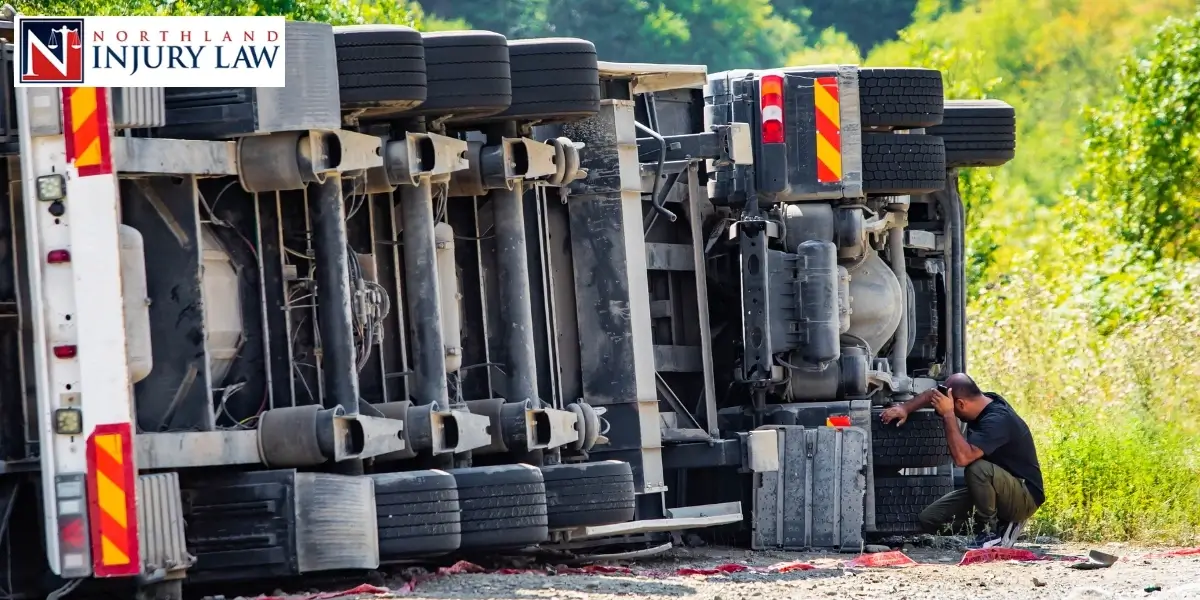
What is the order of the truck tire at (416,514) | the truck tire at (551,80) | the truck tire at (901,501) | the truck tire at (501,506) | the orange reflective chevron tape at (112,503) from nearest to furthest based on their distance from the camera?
the orange reflective chevron tape at (112,503)
the truck tire at (416,514)
the truck tire at (501,506)
the truck tire at (551,80)
the truck tire at (901,501)

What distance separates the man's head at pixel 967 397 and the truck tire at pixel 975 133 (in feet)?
5.67

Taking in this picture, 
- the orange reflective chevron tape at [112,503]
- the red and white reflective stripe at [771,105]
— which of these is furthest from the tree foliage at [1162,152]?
the orange reflective chevron tape at [112,503]

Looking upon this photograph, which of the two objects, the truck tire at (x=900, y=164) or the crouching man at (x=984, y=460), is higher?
the truck tire at (x=900, y=164)

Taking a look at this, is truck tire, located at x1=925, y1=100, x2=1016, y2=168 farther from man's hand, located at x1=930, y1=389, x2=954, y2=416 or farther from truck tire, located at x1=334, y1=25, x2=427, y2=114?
truck tire, located at x1=334, y1=25, x2=427, y2=114

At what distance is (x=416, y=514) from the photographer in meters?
8.11

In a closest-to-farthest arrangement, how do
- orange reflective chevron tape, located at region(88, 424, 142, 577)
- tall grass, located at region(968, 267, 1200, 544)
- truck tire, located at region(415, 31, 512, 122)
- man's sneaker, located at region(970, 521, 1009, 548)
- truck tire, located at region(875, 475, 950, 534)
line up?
orange reflective chevron tape, located at region(88, 424, 142, 577) < truck tire, located at region(415, 31, 512, 122) < man's sneaker, located at region(970, 521, 1009, 548) < truck tire, located at region(875, 475, 950, 534) < tall grass, located at region(968, 267, 1200, 544)

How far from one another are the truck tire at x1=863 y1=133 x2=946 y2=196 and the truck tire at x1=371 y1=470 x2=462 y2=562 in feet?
13.0

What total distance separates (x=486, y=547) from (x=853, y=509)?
273 cm

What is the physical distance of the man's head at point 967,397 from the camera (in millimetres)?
11109

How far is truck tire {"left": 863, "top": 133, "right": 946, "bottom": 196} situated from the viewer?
11.5 meters

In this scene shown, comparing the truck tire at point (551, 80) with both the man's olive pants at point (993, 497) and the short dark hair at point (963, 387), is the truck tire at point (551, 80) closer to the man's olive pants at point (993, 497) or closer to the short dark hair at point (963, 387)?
the short dark hair at point (963, 387)

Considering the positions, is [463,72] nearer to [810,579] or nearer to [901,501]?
A: [810,579]

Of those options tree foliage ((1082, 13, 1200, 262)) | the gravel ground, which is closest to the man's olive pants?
the gravel ground

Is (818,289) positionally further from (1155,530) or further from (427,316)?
(427,316)
